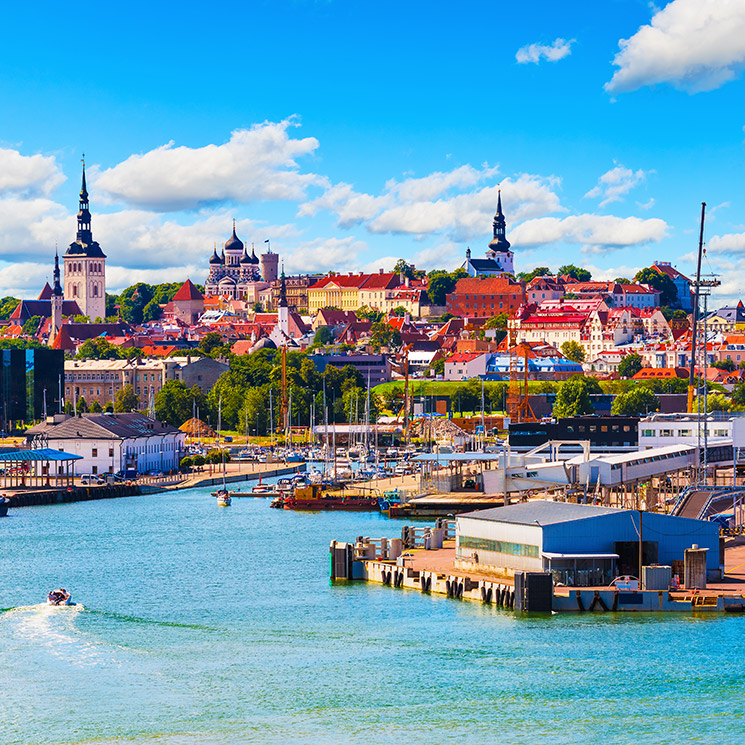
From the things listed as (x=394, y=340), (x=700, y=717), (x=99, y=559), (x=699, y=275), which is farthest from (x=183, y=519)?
(x=394, y=340)

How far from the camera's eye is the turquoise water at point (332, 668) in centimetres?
2102

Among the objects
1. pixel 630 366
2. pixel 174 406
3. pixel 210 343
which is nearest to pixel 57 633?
pixel 174 406

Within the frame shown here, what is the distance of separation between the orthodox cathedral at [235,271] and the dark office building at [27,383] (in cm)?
10479

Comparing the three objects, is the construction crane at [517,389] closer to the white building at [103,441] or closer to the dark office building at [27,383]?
the dark office building at [27,383]

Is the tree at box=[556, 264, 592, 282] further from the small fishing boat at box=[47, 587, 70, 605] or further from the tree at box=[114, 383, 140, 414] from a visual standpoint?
the small fishing boat at box=[47, 587, 70, 605]

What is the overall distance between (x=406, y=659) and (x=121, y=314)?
16285cm

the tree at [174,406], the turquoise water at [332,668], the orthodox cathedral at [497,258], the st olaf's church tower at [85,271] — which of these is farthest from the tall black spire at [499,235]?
the turquoise water at [332,668]

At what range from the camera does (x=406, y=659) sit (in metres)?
24.6

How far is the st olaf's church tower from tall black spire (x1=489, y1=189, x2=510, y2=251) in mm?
42364

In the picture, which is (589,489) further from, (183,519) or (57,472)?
(57,472)

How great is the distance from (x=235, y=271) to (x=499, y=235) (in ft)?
112

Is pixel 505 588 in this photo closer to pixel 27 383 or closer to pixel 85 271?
pixel 27 383

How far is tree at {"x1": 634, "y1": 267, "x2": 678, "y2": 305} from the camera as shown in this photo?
157500 mm

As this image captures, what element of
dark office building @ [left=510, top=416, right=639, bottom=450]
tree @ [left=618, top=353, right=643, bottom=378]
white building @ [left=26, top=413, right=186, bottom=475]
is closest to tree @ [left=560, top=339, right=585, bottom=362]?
tree @ [left=618, top=353, right=643, bottom=378]
